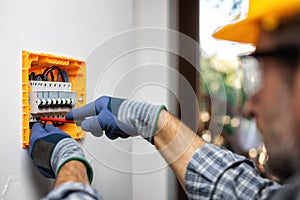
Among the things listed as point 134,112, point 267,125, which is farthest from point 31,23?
point 267,125

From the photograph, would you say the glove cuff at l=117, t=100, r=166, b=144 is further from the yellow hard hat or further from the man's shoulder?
the man's shoulder

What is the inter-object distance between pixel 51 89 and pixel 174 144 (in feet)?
1.31

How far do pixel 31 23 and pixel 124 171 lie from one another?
0.78 metres

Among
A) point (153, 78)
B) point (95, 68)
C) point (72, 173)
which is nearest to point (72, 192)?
point (72, 173)

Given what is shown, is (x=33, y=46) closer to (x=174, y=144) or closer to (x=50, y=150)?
(x=50, y=150)

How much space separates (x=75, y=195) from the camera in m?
0.65

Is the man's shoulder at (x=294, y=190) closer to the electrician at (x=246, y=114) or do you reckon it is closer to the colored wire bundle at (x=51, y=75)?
the electrician at (x=246, y=114)

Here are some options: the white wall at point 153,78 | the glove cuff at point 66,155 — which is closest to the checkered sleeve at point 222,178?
the glove cuff at point 66,155

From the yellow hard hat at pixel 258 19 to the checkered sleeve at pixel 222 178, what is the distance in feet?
1.10

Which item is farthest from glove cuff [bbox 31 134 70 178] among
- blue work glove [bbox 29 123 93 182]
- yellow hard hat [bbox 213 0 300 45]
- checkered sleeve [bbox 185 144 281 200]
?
yellow hard hat [bbox 213 0 300 45]

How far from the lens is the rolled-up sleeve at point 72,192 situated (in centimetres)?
64

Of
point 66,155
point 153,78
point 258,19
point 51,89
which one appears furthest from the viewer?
point 153,78

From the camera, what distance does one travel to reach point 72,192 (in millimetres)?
652

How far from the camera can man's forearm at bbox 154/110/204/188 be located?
1.00 metres
